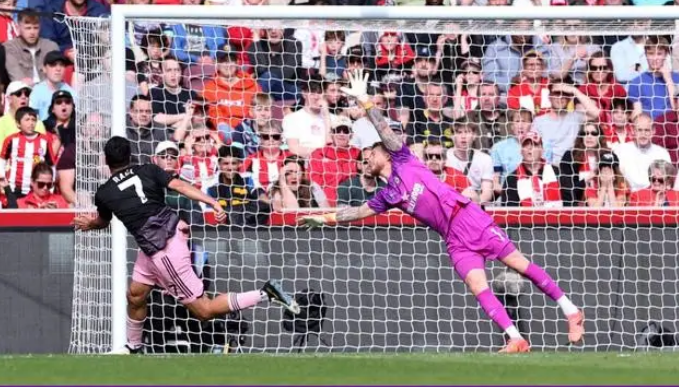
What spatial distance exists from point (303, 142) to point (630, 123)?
3593mm

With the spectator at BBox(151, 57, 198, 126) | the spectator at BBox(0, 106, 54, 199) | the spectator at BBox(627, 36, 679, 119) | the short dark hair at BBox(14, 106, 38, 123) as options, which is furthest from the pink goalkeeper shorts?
the spectator at BBox(627, 36, 679, 119)

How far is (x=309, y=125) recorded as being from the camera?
48.9 feet

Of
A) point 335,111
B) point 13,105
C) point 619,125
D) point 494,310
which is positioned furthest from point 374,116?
point 13,105

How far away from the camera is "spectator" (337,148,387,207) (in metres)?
14.4

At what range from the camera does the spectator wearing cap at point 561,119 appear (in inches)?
589

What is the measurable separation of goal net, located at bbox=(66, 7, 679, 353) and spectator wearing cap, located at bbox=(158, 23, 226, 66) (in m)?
0.03

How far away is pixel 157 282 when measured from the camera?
1250cm

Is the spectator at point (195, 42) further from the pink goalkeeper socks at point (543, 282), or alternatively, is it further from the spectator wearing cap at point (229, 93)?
the pink goalkeeper socks at point (543, 282)

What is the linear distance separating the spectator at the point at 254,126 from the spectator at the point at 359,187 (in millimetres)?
1015

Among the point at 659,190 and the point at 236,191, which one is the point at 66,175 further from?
the point at 659,190

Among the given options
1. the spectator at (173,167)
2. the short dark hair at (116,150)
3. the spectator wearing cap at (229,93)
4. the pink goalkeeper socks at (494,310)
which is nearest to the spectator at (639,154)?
the pink goalkeeper socks at (494,310)

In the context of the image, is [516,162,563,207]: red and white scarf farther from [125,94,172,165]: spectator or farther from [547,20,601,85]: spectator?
[125,94,172,165]: spectator

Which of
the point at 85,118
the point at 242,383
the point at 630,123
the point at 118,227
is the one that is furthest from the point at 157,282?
the point at 630,123

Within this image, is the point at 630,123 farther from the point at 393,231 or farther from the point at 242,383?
the point at 242,383
